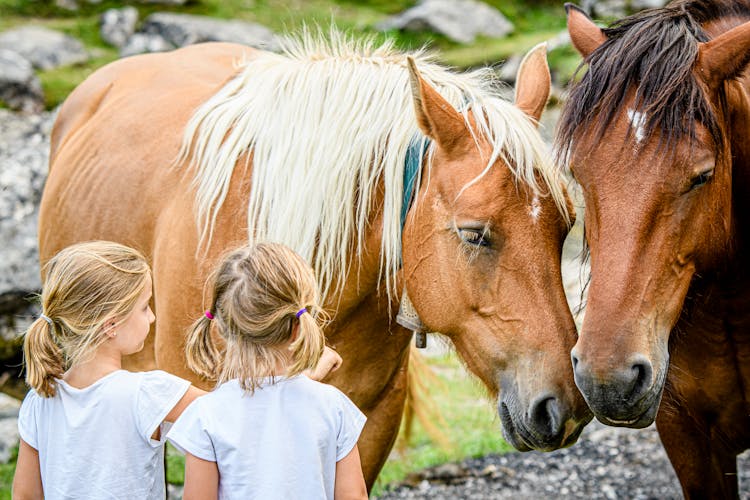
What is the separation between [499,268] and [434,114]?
482mm

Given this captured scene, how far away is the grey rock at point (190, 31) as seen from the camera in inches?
378

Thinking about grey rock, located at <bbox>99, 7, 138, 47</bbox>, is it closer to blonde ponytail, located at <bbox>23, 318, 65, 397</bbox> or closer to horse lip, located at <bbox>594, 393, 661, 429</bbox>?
blonde ponytail, located at <bbox>23, 318, 65, 397</bbox>

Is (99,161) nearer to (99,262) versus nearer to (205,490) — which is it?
(99,262)

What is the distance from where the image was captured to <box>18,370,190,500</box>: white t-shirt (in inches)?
79.0

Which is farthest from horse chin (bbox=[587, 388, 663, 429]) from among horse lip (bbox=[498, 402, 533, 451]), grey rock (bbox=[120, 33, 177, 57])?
grey rock (bbox=[120, 33, 177, 57])

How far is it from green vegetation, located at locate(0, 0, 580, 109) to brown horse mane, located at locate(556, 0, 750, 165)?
6418 millimetres

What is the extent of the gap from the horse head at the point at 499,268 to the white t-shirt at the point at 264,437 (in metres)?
0.62

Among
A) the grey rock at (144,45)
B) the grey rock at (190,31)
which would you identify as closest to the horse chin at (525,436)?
the grey rock at (190,31)

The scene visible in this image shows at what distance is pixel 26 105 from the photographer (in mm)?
7574

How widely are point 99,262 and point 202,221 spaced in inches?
35.6

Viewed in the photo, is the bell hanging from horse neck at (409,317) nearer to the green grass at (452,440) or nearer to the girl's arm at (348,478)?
the girl's arm at (348,478)

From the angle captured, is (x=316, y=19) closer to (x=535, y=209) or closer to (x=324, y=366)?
(x=535, y=209)

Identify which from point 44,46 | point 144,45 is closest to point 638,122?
point 144,45

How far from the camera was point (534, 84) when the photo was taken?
2.74 m
